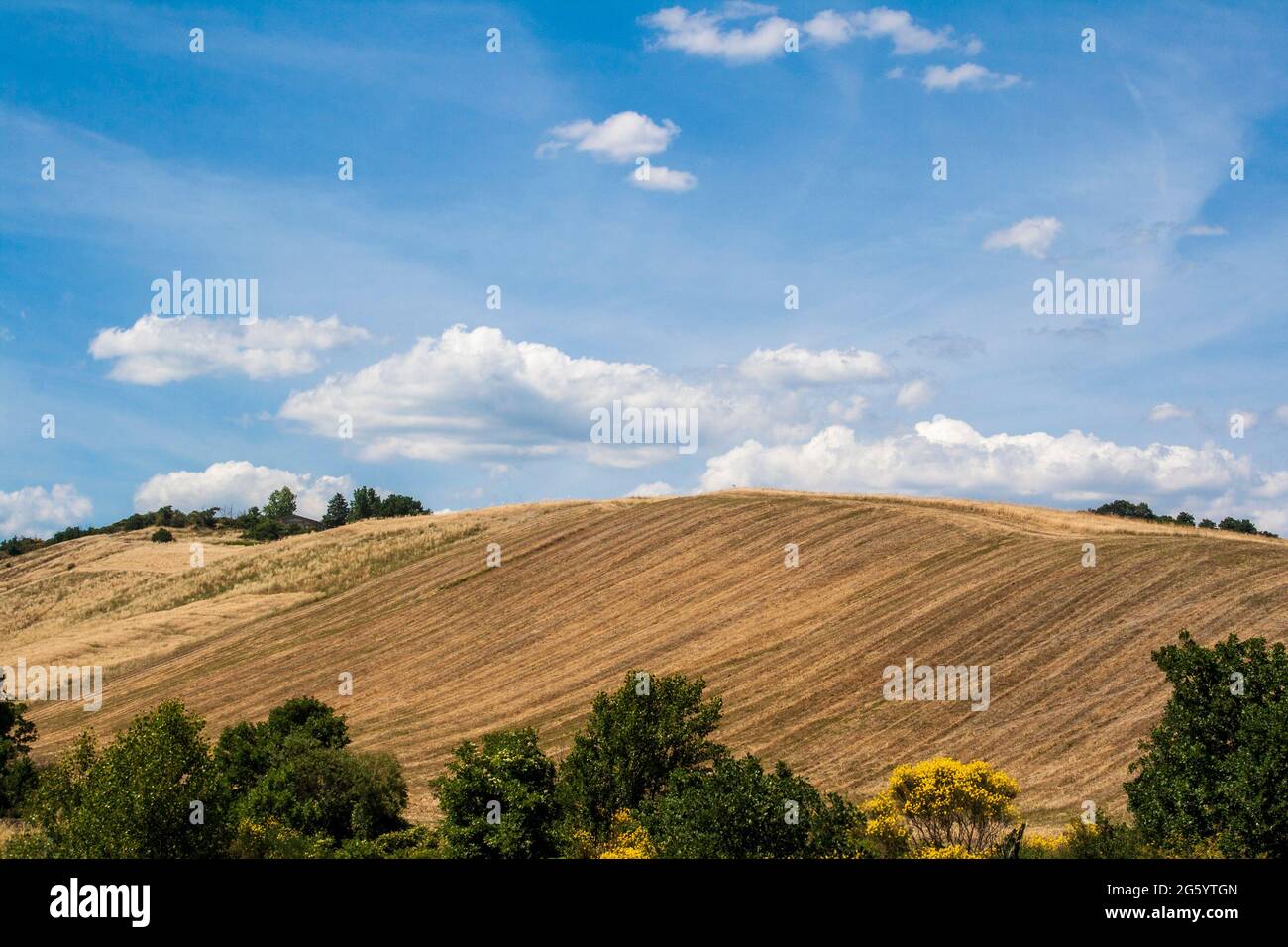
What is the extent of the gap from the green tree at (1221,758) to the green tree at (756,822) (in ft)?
28.9

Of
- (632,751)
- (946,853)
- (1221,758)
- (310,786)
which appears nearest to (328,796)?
(310,786)

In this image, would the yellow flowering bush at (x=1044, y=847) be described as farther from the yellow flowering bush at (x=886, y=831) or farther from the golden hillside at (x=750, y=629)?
the golden hillside at (x=750, y=629)

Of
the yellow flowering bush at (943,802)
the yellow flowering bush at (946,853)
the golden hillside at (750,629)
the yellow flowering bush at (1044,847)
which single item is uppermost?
the golden hillside at (750,629)

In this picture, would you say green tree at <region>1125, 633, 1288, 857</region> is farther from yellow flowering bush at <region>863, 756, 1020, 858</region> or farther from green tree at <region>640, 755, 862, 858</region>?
green tree at <region>640, 755, 862, 858</region>

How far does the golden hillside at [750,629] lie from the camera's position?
51.4 m

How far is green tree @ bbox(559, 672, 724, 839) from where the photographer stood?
3594 cm

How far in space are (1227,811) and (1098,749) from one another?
58.3ft

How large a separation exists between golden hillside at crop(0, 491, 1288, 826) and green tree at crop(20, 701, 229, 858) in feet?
72.2

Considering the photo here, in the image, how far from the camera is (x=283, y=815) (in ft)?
142

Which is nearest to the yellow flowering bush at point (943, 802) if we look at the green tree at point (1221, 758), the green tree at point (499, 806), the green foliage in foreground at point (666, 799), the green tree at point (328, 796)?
the green foliage in foreground at point (666, 799)

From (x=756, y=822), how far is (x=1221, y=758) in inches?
541
